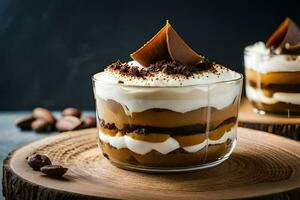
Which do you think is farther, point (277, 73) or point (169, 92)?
point (277, 73)

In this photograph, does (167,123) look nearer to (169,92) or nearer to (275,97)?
(169,92)

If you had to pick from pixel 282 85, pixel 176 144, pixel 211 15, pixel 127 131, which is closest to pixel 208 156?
pixel 176 144

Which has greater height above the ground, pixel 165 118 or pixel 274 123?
pixel 165 118

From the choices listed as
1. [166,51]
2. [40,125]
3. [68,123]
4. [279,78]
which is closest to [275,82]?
[279,78]

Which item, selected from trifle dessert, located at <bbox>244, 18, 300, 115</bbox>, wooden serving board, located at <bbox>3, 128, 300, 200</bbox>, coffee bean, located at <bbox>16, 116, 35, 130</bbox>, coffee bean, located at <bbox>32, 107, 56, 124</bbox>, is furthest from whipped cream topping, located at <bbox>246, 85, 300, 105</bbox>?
coffee bean, located at <bbox>16, 116, 35, 130</bbox>

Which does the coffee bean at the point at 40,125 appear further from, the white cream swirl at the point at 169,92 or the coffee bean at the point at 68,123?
the white cream swirl at the point at 169,92

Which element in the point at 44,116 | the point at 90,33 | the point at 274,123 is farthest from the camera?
the point at 90,33

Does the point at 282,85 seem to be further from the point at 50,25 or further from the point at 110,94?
the point at 50,25
